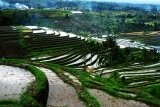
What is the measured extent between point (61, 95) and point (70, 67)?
21.0 m

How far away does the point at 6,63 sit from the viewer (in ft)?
68.7

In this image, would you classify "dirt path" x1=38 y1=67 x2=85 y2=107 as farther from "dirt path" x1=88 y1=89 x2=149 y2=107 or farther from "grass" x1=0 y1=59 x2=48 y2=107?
"dirt path" x1=88 y1=89 x2=149 y2=107

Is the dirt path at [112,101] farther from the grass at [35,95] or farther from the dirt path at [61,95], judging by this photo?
the grass at [35,95]

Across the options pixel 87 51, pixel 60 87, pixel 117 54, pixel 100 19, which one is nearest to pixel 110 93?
pixel 60 87

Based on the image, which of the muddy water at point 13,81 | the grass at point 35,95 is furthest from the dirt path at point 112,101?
the muddy water at point 13,81

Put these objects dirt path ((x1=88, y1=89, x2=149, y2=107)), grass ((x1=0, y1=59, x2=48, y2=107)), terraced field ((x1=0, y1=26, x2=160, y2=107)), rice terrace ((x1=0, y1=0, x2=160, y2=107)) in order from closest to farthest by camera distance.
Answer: grass ((x1=0, y1=59, x2=48, y2=107)) → terraced field ((x1=0, y1=26, x2=160, y2=107)) → rice terrace ((x1=0, y1=0, x2=160, y2=107)) → dirt path ((x1=88, y1=89, x2=149, y2=107))

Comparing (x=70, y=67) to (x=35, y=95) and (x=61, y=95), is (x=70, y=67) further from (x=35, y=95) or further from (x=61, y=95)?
(x=35, y=95)

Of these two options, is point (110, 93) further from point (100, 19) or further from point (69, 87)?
point (100, 19)

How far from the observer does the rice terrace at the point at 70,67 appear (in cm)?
1449

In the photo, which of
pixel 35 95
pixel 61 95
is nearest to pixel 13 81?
pixel 61 95

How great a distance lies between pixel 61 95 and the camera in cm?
1507

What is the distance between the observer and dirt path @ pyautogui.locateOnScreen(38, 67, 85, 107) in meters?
13.9

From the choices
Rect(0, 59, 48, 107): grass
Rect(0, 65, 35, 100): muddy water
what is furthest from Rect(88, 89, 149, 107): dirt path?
Rect(0, 65, 35, 100): muddy water

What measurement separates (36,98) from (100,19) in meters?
134
